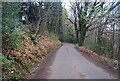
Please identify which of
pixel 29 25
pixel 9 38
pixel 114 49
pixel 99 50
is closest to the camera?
pixel 9 38

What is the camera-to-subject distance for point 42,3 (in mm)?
17391

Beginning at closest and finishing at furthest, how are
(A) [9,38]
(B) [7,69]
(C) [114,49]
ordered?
(B) [7,69], (A) [9,38], (C) [114,49]

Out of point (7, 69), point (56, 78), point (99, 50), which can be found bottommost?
point (99, 50)

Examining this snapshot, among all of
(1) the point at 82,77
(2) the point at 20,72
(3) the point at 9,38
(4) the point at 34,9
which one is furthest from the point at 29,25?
(1) the point at 82,77

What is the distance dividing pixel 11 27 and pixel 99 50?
1223cm

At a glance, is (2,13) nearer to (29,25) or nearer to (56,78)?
(56,78)

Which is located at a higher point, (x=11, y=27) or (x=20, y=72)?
(x=11, y=27)

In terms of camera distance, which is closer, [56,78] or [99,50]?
[56,78]

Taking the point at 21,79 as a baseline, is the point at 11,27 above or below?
above

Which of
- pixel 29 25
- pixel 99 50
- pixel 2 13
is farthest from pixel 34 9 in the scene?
pixel 2 13

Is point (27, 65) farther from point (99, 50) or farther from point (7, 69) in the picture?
point (99, 50)

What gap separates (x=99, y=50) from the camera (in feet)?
49.7

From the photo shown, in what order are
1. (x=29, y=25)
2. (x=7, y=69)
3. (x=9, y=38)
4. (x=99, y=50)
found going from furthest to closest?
(x=29, y=25) < (x=99, y=50) < (x=9, y=38) < (x=7, y=69)

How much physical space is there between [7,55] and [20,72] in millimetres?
1175
